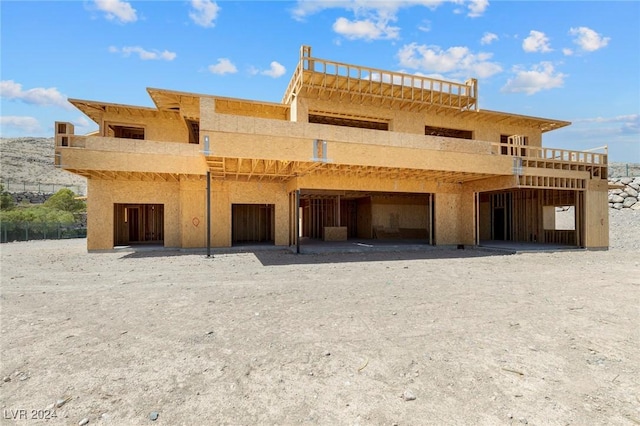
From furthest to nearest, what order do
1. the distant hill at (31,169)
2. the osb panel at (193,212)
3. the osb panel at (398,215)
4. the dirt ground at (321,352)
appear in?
the distant hill at (31,169)
the osb panel at (398,215)
the osb panel at (193,212)
the dirt ground at (321,352)

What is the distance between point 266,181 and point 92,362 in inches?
565

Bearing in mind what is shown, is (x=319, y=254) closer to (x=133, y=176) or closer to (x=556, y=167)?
(x=133, y=176)

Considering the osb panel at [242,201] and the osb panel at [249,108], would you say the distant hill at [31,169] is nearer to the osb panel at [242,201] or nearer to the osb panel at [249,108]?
the osb panel at [242,201]

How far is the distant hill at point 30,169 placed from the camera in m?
52.3

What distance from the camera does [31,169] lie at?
199 feet

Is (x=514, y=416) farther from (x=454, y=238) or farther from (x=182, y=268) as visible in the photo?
(x=454, y=238)

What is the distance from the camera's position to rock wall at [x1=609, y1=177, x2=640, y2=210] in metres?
27.8

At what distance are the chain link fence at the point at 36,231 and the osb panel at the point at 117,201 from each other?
12508 mm

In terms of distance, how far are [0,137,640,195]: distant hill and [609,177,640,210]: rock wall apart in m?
25.6

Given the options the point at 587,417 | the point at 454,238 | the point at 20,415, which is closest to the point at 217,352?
the point at 20,415

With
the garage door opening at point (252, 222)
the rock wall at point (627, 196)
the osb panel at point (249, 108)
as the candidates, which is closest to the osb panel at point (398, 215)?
the garage door opening at point (252, 222)

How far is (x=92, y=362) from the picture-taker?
3.90 m

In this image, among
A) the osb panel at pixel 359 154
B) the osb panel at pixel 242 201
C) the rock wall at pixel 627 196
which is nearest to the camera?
the osb panel at pixel 359 154

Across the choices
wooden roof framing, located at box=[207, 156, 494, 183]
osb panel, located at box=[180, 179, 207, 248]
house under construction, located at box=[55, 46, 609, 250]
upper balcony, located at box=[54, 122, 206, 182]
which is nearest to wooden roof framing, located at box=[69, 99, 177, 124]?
→ house under construction, located at box=[55, 46, 609, 250]
